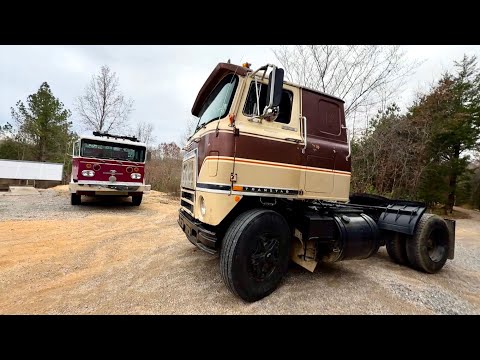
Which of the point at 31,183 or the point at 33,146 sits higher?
the point at 33,146

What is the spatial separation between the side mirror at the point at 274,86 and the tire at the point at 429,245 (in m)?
3.67

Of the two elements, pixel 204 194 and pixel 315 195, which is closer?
pixel 204 194

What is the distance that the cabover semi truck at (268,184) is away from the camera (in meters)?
2.79

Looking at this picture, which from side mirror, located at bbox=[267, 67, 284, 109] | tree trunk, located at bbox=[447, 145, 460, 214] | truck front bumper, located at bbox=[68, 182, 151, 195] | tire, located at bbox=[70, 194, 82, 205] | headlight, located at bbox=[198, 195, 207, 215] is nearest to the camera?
side mirror, located at bbox=[267, 67, 284, 109]

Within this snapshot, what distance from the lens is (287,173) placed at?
318 centimetres

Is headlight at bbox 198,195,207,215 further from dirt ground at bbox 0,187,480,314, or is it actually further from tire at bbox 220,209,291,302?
dirt ground at bbox 0,187,480,314

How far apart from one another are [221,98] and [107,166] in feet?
22.1

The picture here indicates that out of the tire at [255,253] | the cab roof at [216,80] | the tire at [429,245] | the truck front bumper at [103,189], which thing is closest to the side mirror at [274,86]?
the cab roof at [216,80]

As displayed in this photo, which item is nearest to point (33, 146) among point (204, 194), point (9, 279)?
point (9, 279)

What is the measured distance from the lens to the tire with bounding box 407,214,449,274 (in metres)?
4.25

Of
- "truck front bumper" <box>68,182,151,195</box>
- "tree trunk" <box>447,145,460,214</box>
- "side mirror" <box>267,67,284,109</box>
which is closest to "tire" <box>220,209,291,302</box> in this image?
"side mirror" <box>267,67,284,109</box>

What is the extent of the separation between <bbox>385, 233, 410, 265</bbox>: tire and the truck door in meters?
2.05

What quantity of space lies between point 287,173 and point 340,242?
132 cm

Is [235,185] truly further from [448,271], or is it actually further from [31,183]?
[31,183]
